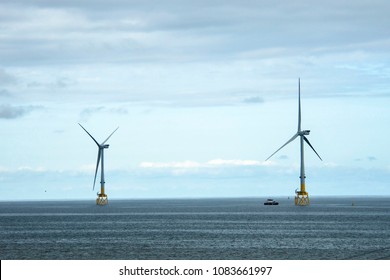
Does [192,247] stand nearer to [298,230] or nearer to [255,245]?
[255,245]

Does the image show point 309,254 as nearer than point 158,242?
Yes

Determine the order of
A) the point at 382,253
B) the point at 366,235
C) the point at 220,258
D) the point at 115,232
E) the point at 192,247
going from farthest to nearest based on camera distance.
Result: the point at 115,232, the point at 366,235, the point at 192,247, the point at 382,253, the point at 220,258

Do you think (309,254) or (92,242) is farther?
(92,242)

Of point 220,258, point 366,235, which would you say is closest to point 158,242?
point 220,258

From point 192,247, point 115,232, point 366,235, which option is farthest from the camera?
point 115,232
